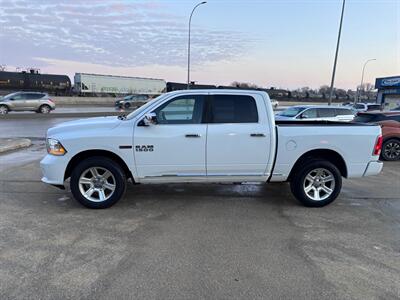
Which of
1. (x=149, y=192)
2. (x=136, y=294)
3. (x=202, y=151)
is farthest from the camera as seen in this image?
(x=149, y=192)

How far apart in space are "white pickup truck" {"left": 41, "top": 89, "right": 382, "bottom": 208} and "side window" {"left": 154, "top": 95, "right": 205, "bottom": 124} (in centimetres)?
2

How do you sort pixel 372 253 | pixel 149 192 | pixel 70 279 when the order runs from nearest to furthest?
1. pixel 70 279
2. pixel 372 253
3. pixel 149 192

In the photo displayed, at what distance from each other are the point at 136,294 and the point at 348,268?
7.43 ft

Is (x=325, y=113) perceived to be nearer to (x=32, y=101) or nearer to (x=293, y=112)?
(x=293, y=112)

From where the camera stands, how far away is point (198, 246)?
4172 millimetres

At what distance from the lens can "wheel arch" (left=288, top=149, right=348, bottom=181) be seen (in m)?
5.77

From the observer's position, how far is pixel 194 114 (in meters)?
5.47

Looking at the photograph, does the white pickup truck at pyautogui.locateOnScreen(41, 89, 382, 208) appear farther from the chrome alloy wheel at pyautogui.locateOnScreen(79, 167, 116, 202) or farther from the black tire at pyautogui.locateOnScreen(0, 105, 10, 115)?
the black tire at pyautogui.locateOnScreen(0, 105, 10, 115)

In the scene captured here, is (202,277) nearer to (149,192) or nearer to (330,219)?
(330,219)

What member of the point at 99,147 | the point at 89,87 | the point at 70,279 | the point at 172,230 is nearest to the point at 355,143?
the point at 172,230

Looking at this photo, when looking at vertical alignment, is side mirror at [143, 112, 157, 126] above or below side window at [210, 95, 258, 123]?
below

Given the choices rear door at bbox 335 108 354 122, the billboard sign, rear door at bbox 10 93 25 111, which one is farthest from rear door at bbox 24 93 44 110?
the billboard sign

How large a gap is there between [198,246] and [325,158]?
117 inches

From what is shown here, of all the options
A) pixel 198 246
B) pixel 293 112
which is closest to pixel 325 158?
pixel 198 246
